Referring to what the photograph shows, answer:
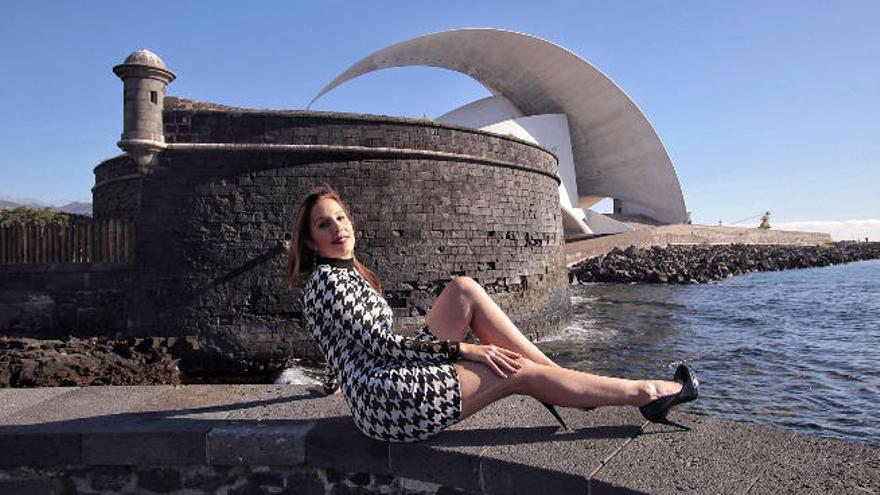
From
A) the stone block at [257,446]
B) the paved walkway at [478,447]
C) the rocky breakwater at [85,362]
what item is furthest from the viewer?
the rocky breakwater at [85,362]

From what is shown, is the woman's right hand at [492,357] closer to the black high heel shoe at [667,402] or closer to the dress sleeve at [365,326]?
the dress sleeve at [365,326]

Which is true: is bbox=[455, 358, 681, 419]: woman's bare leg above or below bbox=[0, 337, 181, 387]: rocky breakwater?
above

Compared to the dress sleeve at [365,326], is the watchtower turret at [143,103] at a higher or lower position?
higher

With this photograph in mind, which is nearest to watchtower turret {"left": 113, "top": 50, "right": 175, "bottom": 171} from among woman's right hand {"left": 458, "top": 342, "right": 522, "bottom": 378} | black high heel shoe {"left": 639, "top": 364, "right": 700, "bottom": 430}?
woman's right hand {"left": 458, "top": 342, "right": 522, "bottom": 378}

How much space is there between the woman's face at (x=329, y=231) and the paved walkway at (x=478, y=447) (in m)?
0.65

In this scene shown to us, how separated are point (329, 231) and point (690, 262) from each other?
26.9m

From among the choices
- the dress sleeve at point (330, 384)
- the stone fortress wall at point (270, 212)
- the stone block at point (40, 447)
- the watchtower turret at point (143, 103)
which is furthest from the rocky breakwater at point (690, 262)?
the stone block at point (40, 447)

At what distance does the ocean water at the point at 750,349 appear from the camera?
22.3 feet

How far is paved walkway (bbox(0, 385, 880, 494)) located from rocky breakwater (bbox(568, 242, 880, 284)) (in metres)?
20.9

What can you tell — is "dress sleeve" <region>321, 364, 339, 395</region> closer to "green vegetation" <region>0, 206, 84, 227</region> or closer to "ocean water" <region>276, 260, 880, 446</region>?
"ocean water" <region>276, 260, 880, 446</region>

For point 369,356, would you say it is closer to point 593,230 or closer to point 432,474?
point 432,474

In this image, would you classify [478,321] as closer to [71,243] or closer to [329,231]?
[329,231]

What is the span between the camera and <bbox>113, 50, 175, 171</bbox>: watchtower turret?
8.40 meters

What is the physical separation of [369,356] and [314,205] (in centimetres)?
62
